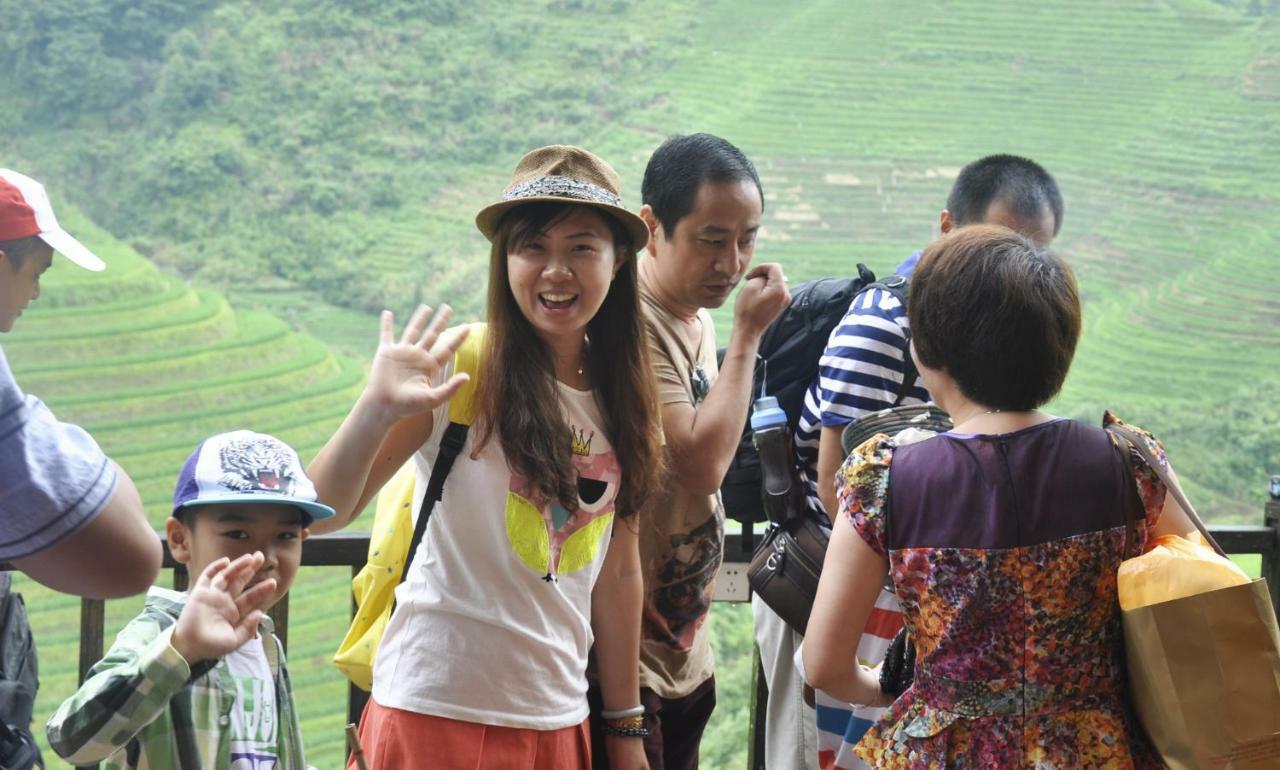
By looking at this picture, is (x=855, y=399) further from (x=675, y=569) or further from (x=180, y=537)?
(x=180, y=537)

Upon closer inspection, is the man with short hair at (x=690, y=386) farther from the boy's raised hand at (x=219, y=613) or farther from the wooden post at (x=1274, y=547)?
the wooden post at (x=1274, y=547)

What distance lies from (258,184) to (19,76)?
12.7 ft

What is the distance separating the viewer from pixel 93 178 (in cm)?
1819

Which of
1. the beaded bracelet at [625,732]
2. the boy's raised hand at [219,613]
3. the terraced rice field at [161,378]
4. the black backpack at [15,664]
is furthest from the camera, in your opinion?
the terraced rice field at [161,378]

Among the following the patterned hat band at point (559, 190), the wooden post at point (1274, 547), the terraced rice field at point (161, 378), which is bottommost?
the terraced rice field at point (161, 378)

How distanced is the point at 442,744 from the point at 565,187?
2.45 feet

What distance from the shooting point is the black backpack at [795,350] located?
2.19 metres

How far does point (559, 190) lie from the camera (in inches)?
61.4

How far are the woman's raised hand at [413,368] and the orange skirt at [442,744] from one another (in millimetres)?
391

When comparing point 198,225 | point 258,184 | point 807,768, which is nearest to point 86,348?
point 198,225

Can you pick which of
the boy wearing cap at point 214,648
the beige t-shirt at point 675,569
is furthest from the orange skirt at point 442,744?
the beige t-shirt at point 675,569

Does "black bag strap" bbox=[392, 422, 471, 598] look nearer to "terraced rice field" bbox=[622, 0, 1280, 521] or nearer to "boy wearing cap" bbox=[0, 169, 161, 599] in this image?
"boy wearing cap" bbox=[0, 169, 161, 599]

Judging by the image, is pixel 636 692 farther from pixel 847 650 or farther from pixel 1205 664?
pixel 1205 664

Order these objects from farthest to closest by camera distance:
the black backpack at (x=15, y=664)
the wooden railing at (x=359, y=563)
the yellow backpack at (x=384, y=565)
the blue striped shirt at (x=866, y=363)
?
the wooden railing at (x=359, y=563) < the blue striped shirt at (x=866, y=363) < the black backpack at (x=15, y=664) < the yellow backpack at (x=384, y=565)
